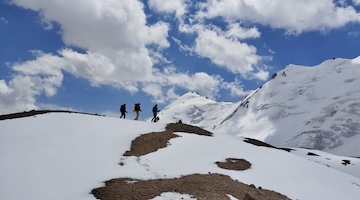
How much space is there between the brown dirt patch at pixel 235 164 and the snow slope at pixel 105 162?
1.98 ft

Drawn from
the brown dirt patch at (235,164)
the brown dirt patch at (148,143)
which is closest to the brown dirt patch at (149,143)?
the brown dirt patch at (148,143)

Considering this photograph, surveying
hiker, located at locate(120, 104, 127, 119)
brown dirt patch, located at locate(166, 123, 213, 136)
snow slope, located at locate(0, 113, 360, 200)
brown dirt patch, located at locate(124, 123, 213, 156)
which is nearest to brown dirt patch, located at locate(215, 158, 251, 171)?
snow slope, located at locate(0, 113, 360, 200)

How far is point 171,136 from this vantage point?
38.7 metres

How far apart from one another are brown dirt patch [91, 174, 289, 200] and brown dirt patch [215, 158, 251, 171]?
15.6 ft

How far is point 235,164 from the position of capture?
31.9 m

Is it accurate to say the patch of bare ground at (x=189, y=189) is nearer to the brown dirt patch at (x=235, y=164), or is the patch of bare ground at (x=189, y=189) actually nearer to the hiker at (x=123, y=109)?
the brown dirt patch at (x=235, y=164)

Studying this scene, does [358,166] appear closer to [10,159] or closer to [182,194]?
[182,194]

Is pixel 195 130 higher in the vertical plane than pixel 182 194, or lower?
higher

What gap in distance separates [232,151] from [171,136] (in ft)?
22.1

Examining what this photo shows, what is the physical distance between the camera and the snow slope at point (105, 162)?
2231cm

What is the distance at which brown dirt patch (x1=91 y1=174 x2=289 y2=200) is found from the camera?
20.8 meters

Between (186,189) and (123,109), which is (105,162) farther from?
(123,109)

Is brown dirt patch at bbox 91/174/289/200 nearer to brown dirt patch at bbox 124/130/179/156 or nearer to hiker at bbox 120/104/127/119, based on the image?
brown dirt patch at bbox 124/130/179/156

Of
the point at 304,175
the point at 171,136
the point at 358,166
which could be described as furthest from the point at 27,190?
the point at 358,166
